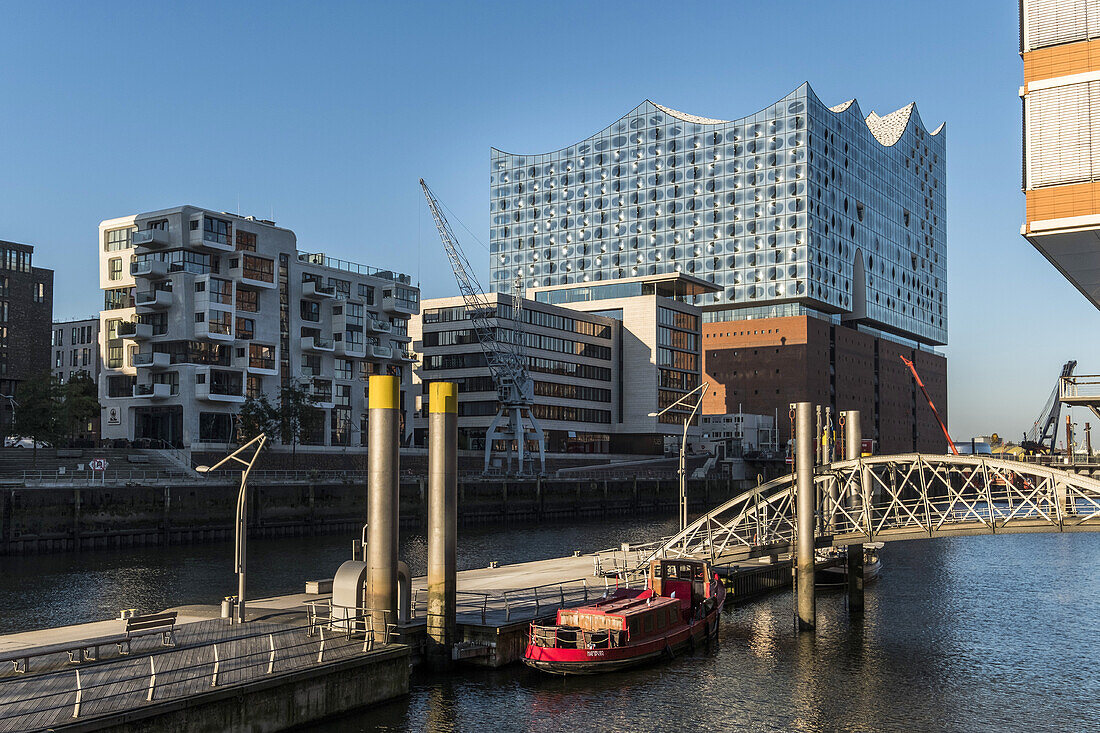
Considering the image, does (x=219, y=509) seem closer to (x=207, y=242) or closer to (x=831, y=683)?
(x=207, y=242)

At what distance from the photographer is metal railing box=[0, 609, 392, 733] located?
24.5m

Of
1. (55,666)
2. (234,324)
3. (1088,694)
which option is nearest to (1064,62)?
(1088,694)

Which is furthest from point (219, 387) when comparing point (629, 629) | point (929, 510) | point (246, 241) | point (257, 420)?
point (929, 510)

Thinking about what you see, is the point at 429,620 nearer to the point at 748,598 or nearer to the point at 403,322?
the point at 748,598

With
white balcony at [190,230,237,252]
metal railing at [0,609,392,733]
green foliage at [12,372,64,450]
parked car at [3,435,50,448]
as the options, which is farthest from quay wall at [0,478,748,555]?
metal railing at [0,609,392,733]

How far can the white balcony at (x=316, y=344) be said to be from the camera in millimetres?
133125

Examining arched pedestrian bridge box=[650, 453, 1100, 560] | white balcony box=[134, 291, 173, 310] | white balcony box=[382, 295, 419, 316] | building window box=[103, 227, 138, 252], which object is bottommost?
arched pedestrian bridge box=[650, 453, 1100, 560]

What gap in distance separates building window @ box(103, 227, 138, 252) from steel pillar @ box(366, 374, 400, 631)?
331 ft

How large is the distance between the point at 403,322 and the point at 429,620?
12042 centimetres

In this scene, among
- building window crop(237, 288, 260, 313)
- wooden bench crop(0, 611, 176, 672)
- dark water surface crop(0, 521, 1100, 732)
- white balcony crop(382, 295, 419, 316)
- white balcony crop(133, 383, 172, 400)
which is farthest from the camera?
white balcony crop(382, 295, 419, 316)

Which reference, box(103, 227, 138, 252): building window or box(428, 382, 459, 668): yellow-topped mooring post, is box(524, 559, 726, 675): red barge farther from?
box(103, 227, 138, 252): building window

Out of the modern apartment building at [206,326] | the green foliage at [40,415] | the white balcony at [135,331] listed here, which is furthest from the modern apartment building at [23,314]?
the green foliage at [40,415]

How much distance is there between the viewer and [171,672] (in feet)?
92.0

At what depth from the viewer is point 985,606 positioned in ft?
196
